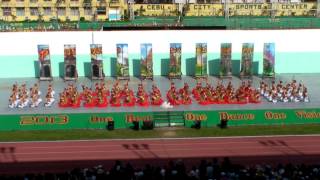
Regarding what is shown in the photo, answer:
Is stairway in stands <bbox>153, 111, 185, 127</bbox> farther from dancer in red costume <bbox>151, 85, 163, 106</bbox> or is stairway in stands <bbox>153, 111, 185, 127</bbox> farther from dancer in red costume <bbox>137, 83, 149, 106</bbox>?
dancer in red costume <bbox>137, 83, 149, 106</bbox>

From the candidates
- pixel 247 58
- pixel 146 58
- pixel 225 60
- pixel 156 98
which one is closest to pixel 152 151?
pixel 156 98

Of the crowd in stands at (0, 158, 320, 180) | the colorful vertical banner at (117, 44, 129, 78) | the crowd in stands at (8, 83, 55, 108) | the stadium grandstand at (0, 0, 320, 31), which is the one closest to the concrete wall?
the colorful vertical banner at (117, 44, 129, 78)

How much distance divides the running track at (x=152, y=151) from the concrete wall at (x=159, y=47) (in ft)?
61.2

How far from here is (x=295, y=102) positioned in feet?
135

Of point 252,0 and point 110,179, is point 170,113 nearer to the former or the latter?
point 110,179

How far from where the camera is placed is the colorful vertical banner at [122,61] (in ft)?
159

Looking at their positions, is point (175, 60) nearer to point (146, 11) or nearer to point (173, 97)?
point (173, 97)

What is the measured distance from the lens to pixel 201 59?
49094 mm

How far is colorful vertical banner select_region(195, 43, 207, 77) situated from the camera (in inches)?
1925

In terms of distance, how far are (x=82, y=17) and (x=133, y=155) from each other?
36615 mm

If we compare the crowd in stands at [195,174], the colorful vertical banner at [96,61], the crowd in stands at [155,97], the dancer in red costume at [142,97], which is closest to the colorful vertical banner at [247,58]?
the crowd in stands at [155,97]

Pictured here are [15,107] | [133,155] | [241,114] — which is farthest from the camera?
[15,107]

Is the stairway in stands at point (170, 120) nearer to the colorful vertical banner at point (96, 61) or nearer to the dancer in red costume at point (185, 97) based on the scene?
the dancer in red costume at point (185, 97)

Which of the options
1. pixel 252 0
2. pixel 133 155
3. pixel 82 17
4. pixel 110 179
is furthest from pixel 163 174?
pixel 252 0
